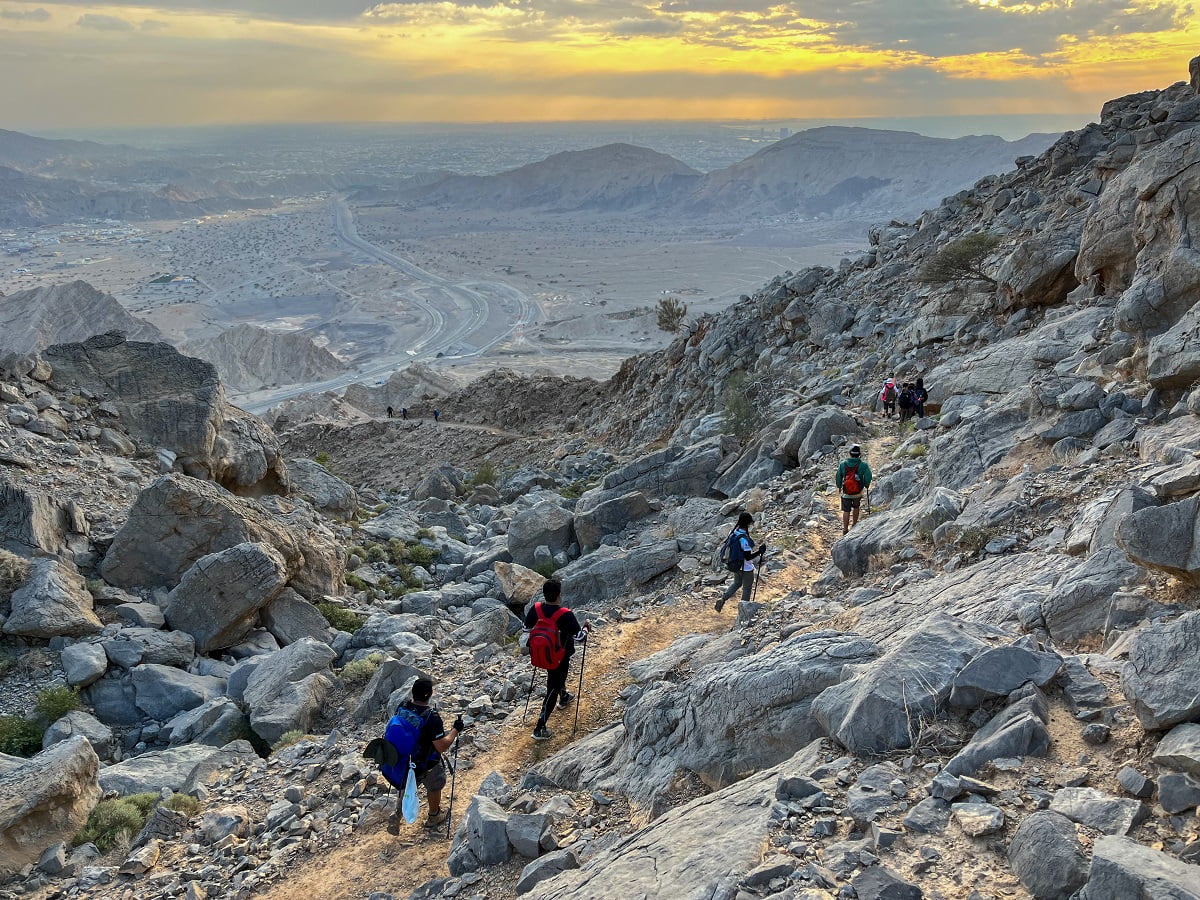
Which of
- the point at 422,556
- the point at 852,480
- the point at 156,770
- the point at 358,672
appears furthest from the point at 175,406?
the point at 852,480

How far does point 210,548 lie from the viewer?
1405 cm

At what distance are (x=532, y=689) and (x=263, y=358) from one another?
78.4 meters

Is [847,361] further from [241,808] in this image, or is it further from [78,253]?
[78,253]

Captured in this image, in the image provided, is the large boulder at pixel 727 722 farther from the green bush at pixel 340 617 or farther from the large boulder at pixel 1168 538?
the green bush at pixel 340 617

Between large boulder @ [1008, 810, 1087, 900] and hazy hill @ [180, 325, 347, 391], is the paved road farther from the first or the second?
large boulder @ [1008, 810, 1087, 900]

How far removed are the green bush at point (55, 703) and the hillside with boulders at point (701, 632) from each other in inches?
1.7

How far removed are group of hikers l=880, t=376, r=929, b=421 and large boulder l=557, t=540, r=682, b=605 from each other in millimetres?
6323

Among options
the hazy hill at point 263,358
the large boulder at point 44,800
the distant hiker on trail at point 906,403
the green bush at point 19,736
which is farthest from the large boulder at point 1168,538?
the hazy hill at point 263,358

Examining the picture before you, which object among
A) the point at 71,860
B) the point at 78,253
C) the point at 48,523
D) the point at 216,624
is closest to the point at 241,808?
the point at 71,860

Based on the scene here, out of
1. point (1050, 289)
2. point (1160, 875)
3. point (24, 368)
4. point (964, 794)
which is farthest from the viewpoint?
point (1050, 289)

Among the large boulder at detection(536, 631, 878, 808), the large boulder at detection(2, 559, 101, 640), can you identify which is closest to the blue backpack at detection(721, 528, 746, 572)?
the large boulder at detection(536, 631, 878, 808)

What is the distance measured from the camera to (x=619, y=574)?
524 inches

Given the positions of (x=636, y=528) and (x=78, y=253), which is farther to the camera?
(x=78, y=253)

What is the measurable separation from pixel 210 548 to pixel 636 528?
728cm
